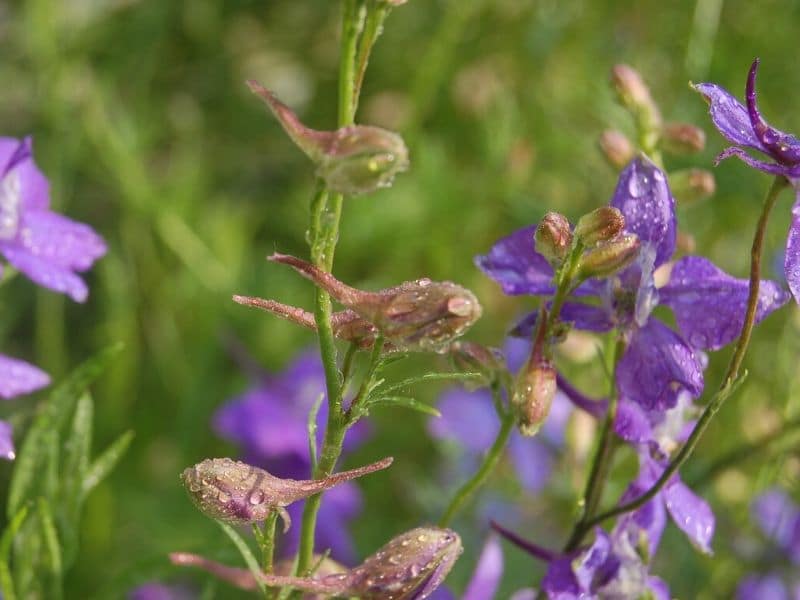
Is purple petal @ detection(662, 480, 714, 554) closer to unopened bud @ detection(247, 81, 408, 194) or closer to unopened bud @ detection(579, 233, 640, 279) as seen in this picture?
unopened bud @ detection(579, 233, 640, 279)

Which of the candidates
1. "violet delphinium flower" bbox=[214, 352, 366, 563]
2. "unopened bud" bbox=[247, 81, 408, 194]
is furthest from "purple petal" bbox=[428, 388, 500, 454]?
"unopened bud" bbox=[247, 81, 408, 194]

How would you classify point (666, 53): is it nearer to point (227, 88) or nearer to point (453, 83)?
point (453, 83)

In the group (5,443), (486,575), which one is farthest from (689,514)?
(5,443)

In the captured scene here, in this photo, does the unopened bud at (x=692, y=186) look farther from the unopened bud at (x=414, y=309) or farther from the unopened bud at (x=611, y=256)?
the unopened bud at (x=414, y=309)

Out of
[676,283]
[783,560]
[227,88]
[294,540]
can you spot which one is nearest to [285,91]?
[227,88]

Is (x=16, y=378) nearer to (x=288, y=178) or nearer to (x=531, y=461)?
(x=531, y=461)

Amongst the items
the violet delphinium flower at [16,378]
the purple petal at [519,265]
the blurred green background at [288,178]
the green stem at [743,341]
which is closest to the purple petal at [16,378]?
the violet delphinium flower at [16,378]
